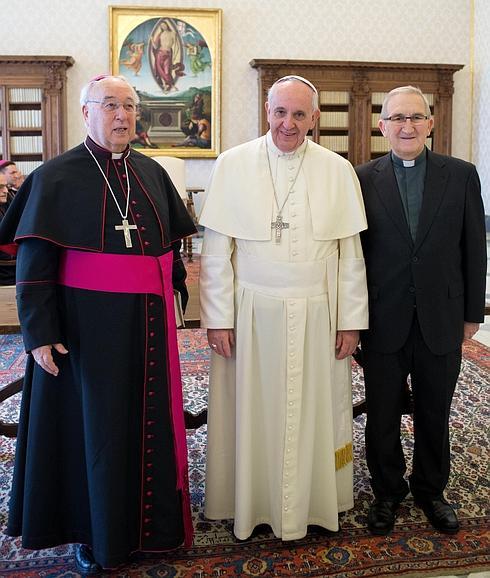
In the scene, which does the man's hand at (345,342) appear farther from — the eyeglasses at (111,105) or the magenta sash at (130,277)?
the eyeglasses at (111,105)

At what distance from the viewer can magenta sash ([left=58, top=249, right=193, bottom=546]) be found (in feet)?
7.79

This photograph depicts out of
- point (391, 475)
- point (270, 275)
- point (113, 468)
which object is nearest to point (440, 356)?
point (391, 475)

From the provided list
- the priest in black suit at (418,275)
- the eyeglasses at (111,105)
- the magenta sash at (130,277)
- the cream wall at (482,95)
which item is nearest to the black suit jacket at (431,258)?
the priest in black suit at (418,275)

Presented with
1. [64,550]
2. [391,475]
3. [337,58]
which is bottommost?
[64,550]

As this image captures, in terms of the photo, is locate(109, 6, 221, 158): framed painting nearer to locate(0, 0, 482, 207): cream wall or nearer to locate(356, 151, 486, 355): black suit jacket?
locate(0, 0, 482, 207): cream wall

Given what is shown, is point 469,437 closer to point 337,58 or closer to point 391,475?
point 391,475

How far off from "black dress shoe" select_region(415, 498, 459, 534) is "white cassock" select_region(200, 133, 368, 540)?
0.47 m

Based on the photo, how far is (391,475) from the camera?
114 inches

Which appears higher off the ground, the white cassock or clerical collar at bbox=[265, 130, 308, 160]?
clerical collar at bbox=[265, 130, 308, 160]

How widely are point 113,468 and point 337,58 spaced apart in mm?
A: 10805

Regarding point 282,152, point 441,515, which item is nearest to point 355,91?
point 282,152

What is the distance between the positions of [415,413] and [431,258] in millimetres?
747

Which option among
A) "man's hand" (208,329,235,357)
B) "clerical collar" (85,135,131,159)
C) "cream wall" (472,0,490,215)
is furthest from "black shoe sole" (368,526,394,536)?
"cream wall" (472,0,490,215)

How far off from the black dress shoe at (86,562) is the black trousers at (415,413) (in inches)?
50.8
